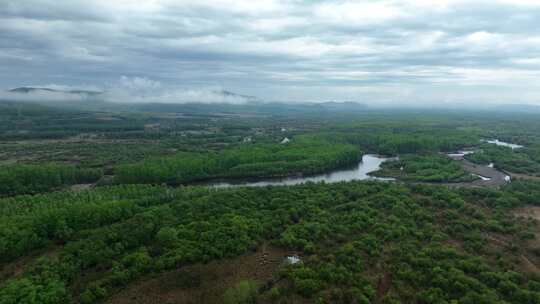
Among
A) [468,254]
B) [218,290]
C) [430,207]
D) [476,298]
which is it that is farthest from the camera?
[430,207]

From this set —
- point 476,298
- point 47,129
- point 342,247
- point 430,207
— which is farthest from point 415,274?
point 47,129

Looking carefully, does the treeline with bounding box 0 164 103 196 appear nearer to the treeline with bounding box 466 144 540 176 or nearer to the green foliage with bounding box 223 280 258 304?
the green foliage with bounding box 223 280 258 304

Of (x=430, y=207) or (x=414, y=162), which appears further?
(x=414, y=162)

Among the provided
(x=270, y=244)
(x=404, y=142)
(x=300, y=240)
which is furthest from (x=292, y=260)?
(x=404, y=142)

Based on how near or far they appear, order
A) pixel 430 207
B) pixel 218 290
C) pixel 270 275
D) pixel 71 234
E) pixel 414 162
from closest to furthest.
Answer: pixel 218 290 < pixel 270 275 < pixel 71 234 < pixel 430 207 < pixel 414 162

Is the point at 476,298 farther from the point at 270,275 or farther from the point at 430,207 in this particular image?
the point at 430,207

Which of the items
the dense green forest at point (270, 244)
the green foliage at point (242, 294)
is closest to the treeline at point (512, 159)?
the dense green forest at point (270, 244)

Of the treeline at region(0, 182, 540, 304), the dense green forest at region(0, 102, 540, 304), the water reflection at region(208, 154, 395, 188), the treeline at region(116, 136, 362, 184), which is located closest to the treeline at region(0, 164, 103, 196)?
the dense green forest at region(0, 102, 540, 304)
